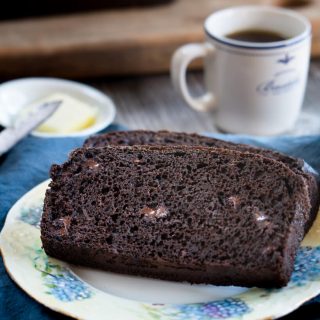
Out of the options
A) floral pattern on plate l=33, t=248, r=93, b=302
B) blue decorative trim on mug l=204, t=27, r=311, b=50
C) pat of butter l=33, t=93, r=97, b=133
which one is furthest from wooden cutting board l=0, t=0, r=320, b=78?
floral pattern on plate l=33, t=248, r=93, b=302

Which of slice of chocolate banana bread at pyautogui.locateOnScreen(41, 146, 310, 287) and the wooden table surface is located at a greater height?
slice of chocolate banana bread at pyautogui.locateOnScreen(41, 146, 310, 287)

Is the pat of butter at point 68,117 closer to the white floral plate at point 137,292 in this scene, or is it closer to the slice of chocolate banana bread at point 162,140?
the slice of chocolate banana bread at point 162,140

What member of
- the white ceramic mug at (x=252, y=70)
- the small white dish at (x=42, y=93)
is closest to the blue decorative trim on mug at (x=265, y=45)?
the white ceramic mug at (x=252, y=70)

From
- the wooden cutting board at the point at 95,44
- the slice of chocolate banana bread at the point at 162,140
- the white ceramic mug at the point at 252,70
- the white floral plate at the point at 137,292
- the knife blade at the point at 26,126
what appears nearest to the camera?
the white floral plate at the point at 137,292

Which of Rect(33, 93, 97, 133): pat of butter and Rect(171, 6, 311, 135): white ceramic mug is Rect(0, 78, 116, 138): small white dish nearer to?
Rect(33, 93, 97, 133): pat of butter

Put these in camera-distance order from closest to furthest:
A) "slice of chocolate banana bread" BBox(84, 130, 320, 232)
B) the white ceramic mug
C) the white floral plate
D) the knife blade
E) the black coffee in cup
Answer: the white floral plate, "slice of chocolate banana bread" BBox(84, 130, 320, 232), the knife blade, the white ceramic mug, the black coffee in cup

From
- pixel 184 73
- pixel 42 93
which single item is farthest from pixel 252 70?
pixel 42 93

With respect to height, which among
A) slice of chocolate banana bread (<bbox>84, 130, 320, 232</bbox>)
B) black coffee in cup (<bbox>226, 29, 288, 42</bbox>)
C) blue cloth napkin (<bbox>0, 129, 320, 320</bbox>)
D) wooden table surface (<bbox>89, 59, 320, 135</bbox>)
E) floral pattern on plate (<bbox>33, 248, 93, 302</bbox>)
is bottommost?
wooden table surface (<bbox>89, 59, 320, 135</bbox>)
